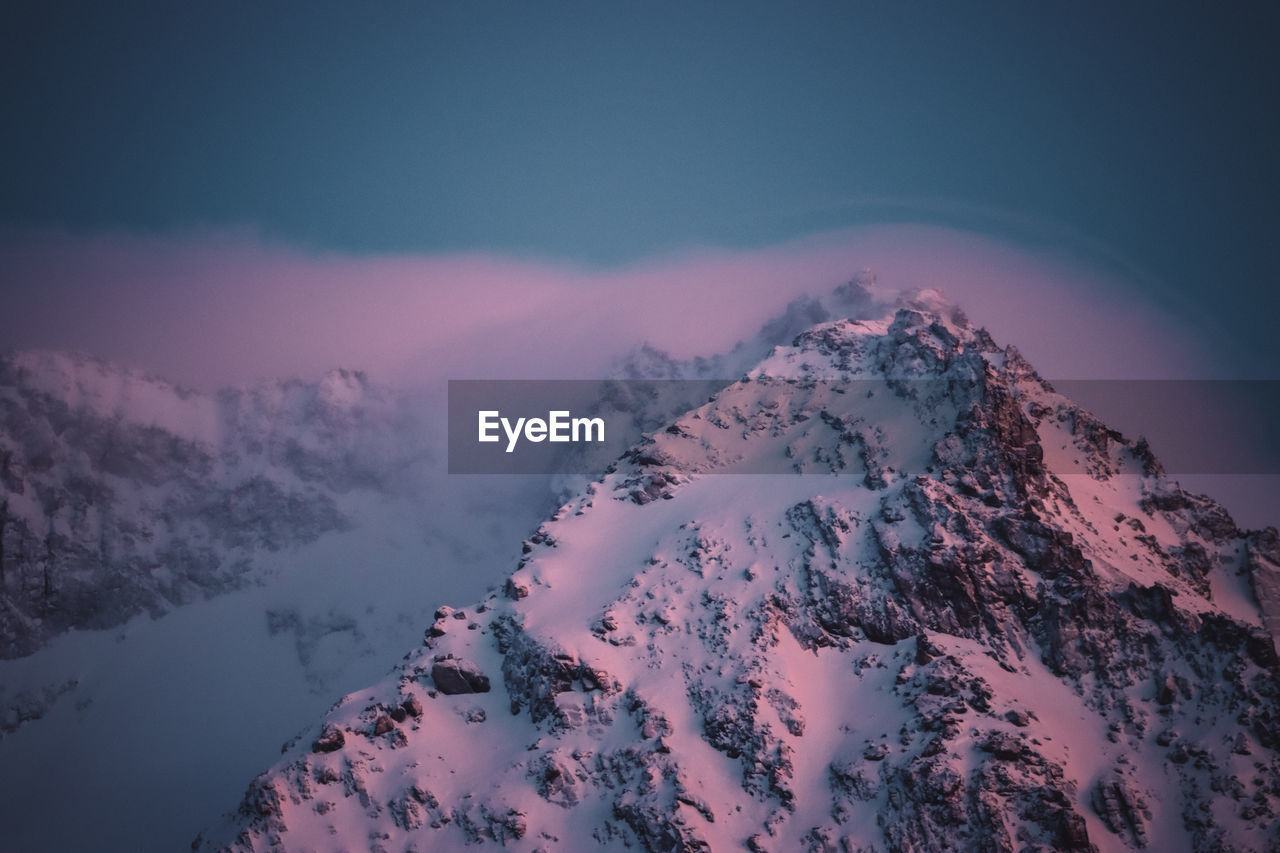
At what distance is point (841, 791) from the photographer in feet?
236

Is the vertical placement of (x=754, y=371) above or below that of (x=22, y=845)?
above

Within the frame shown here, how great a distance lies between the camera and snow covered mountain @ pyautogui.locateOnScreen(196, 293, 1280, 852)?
69812 mm

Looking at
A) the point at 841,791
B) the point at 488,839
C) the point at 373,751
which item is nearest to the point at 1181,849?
the point at 841,791

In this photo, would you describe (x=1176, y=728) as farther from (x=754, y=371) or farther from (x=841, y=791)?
(x=754, y=371)

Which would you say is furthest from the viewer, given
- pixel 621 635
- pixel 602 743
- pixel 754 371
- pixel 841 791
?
pixel 754 371

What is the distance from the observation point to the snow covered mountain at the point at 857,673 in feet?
229

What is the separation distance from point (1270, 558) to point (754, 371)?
2586 inches

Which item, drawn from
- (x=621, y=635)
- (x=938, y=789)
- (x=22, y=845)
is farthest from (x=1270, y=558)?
(x=22, y=845)

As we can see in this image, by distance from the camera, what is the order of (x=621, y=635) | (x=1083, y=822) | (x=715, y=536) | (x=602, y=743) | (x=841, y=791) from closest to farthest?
(x=1083, y=822), (x=841, y=791), (x=602, y=743), (x=621, y=635), (x=715, y=536)

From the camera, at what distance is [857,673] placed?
8081 centimetres

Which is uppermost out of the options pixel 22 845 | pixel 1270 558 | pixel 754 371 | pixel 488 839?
pixel 754 371

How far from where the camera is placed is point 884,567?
86062mm

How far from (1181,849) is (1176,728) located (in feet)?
35.3

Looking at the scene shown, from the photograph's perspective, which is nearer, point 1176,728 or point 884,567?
point 1176,728
